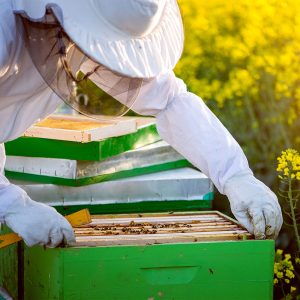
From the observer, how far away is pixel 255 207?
9.52ft

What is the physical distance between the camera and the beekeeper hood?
2549 mm

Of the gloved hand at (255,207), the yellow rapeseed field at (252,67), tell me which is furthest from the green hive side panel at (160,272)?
the yellow rapeseed field at (252,67)

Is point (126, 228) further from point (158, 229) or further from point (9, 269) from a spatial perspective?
point (9, 269)

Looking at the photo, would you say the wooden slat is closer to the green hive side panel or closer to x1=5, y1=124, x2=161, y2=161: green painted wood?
x1=5, y1=124, x2=161, y2=161: green painted wood

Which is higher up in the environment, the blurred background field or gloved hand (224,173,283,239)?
the blurred background field

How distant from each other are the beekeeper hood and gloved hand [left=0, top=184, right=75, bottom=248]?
33 cm

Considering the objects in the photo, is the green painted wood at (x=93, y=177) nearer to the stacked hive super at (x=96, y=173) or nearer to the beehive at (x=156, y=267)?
the stacked hive super at (x=96, y=173)

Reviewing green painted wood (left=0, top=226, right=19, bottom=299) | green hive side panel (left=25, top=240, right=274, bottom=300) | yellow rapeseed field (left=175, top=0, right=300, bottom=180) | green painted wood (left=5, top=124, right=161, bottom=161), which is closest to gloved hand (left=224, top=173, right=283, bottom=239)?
green hive side panel (left=25, top=240, right=274, bottom=300)

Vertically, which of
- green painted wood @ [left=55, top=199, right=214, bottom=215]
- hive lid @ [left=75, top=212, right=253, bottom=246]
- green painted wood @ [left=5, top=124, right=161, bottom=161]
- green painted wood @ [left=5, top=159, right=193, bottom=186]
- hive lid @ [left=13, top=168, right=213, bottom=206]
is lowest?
hive lid @ [left=75, top=212, right=253, bottom=246]

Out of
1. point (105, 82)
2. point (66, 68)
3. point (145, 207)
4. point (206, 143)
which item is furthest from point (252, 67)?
point (66, 68)

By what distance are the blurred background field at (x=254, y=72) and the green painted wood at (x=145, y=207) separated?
75 cm

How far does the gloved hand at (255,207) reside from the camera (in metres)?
2.88

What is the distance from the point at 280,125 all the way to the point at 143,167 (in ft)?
3.59

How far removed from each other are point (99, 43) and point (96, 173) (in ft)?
3.08
